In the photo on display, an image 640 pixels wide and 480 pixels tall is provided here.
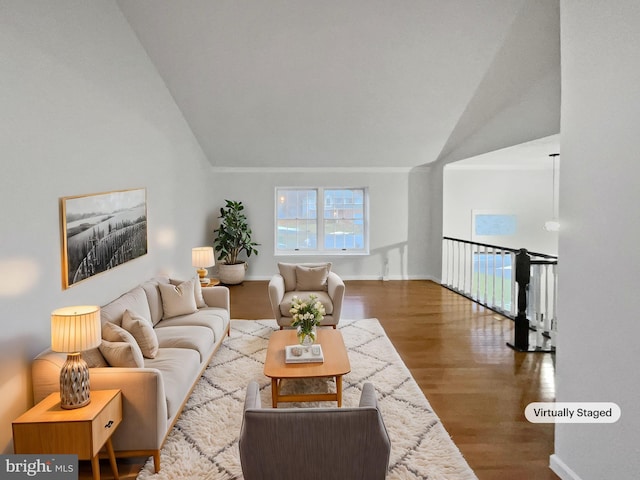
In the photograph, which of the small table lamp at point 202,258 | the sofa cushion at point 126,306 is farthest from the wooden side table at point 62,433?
the small table lamp at point 202,258

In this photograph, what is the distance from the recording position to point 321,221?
31.2 ft

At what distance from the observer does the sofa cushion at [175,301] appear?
5051mm

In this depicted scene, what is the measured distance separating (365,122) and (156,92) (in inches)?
123

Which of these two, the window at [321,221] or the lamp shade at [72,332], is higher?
the window at [321,221]

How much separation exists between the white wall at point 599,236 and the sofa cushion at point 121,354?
111 inches

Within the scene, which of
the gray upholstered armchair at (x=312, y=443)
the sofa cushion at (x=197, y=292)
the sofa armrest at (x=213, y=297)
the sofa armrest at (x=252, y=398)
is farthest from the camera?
the sofa armrest at (x=213, y=297)

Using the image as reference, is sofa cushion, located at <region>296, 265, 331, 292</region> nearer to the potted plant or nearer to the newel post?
the newel post

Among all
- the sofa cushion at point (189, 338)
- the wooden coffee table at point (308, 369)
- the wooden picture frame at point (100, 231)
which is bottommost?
the wooden coffee table at point (308, 369)

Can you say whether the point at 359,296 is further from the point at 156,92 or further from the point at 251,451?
the point at 251,451

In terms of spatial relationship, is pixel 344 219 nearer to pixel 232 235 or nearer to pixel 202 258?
pixel 232 235

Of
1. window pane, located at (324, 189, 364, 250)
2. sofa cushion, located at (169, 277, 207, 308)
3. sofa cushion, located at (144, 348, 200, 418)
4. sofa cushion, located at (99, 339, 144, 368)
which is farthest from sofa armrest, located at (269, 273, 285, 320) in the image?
window pane, located at (324, 189, 364, 250)

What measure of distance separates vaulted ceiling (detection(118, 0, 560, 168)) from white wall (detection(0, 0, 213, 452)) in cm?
71

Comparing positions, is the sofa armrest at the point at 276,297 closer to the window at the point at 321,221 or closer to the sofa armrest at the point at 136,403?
the sofa armrest at the point at 136,403

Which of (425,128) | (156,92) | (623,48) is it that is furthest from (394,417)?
(425,128)
